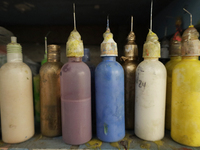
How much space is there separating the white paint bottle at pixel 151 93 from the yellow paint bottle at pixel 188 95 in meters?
0.05

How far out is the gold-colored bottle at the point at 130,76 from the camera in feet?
2.00

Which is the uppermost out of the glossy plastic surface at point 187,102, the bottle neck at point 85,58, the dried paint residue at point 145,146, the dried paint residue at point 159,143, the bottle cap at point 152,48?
the bottle cap at point 152,48

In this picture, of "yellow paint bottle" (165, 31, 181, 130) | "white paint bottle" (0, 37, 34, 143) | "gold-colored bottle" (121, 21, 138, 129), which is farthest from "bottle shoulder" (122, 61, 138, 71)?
"white paint bottle" (0, 37, 34, 143)

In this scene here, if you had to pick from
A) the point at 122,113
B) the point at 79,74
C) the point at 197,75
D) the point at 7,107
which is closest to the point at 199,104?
the point at 197,75

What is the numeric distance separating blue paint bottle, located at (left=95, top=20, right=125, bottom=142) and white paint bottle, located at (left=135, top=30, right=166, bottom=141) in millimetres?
75

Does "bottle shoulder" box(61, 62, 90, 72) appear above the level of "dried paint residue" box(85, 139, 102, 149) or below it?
above

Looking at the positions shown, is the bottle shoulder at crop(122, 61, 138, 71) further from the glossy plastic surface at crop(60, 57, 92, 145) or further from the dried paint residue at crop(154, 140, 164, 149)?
the dried paint residue at crop(154, 140, 164, 149)

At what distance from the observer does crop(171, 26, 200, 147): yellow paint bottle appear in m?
0.49

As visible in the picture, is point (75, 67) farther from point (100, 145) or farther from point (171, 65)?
point (171, 65)

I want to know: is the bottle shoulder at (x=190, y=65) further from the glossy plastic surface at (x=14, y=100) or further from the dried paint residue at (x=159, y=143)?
the glossy plastic surface at (x=14, y=100)

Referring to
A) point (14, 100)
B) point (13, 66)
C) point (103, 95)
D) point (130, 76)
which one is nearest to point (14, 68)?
point (13, 66)

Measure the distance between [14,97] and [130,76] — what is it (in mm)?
436

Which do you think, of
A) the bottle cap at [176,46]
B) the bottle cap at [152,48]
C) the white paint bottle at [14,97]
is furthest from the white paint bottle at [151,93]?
the white paint bottle at [14,97]

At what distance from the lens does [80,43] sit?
527 millimetres
